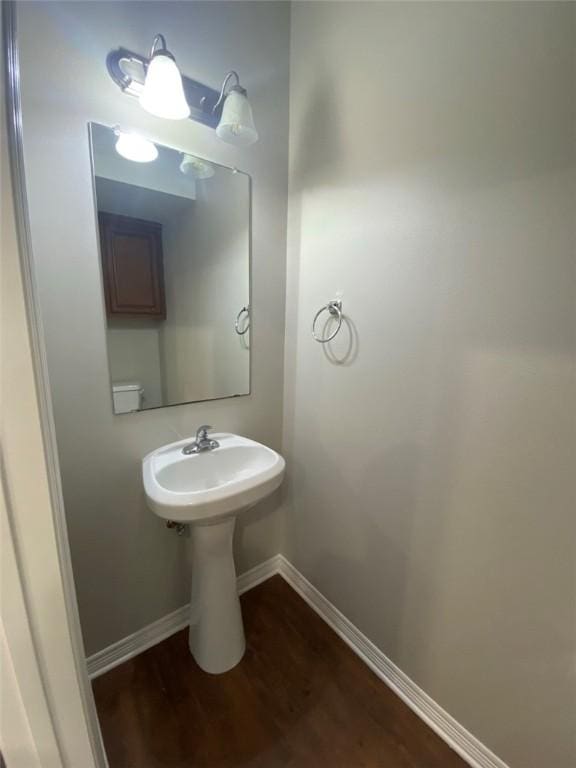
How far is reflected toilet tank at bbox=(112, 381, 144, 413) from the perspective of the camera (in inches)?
42.4

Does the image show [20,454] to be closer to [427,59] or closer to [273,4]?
[427,59]

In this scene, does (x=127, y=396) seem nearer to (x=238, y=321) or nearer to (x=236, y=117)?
(x=238, y=321)

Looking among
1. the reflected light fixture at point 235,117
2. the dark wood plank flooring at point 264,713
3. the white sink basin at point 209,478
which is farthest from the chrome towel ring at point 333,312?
the dark wood plank flooring at point 264,713

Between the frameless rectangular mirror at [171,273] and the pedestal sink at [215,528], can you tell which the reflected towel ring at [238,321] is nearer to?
the frameless rectangular mirror at [171,273]

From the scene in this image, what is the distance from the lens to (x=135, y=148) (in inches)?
39.5

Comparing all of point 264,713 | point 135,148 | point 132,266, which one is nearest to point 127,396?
point 132,266

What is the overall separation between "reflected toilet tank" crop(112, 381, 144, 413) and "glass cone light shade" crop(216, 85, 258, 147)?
0.91 meters

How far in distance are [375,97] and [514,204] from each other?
1.97 ft

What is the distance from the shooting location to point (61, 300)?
934 millimetres

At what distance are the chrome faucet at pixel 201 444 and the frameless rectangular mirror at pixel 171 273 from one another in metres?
0.14

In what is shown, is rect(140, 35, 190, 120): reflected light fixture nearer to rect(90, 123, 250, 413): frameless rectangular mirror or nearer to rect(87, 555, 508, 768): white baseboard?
rect(90, 123, 250, 413): frameless rectangular mirror

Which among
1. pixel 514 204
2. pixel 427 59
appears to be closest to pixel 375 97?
pixel 427 59

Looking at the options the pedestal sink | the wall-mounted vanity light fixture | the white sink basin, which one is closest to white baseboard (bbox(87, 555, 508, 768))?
the pedestal sink

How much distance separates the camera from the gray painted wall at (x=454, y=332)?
73 centimetres
